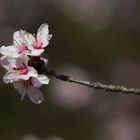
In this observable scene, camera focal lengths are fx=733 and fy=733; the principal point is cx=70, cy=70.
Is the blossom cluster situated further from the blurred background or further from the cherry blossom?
the blurred background

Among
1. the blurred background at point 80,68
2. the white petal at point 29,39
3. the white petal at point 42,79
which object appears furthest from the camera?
the blurred background at point 80,68

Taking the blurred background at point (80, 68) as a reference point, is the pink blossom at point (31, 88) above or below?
below

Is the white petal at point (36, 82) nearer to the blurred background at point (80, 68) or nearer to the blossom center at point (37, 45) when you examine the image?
the blossom center at point (37, 45)

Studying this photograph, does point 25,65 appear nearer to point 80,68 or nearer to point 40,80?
point 40,80

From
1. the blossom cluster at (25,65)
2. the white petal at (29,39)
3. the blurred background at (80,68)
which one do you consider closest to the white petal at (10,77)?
the blossom cluster at (25,65)

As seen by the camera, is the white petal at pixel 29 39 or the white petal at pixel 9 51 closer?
the white petal at pixel 9 51

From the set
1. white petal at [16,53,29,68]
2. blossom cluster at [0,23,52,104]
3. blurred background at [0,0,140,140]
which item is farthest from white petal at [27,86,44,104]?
blurred background at [0,0,140,140]

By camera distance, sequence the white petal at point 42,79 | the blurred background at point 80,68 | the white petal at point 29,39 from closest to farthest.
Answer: the white petal at point 42,79, the white petal at point 29,39, the blurred background at point 80,68
